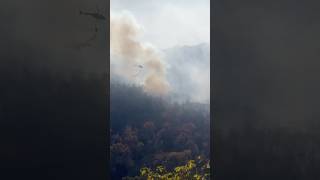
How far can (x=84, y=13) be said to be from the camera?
10.7 ft

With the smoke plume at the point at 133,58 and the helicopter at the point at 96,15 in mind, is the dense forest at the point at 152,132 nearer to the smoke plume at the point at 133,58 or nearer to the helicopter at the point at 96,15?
the smoke plume at the point at 133,58

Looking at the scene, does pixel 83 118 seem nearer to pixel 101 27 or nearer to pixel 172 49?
pixel 101 27

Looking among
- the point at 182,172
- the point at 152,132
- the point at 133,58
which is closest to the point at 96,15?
the point at 133,58

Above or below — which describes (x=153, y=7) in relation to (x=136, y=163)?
above

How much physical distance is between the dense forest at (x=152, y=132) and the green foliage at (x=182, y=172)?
0.17 ft

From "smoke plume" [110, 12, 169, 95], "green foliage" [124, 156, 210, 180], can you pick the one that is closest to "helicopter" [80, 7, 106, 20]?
"smoke plume" [110, 12, 169, 95]

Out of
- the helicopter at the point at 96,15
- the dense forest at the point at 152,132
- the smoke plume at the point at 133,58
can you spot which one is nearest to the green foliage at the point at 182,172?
the dense forest at the point at 152,132

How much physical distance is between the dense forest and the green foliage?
0.05m

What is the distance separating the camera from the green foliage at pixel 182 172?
579 cm

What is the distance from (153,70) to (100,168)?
266 centimetres

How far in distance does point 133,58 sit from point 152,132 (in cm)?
93

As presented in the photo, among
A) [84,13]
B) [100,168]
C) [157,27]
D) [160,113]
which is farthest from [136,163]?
[84,13]

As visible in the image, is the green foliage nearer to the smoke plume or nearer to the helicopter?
the smoke plume

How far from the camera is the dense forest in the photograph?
18.8 feet
